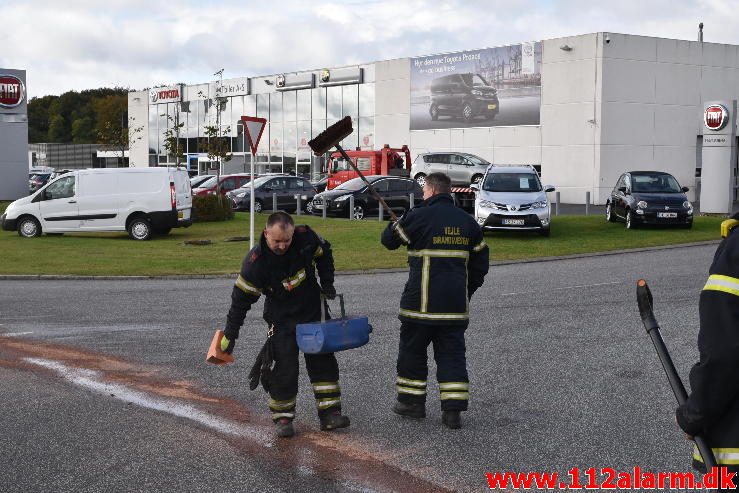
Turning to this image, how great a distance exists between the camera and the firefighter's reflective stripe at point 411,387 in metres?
7.07

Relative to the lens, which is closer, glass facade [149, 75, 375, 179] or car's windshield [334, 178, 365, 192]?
car's windshield [334, 178, 365, 192]

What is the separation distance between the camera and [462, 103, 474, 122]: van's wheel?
4950 centimetres

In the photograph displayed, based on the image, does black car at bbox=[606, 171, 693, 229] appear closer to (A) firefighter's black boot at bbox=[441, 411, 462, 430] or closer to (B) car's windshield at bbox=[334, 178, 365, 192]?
(B) car's windshield at bbox=[334, 178, 365, 192]

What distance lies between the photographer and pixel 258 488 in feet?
18.1

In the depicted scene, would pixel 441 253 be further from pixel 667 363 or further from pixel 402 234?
pixel 667 363

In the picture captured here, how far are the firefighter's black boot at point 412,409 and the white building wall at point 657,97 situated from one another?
37453mm

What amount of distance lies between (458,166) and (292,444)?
1387 inches

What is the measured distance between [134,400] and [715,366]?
17.9 ft

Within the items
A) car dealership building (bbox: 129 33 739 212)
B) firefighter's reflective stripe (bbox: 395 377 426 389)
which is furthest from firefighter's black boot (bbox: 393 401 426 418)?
car dealership building (bbox: 129 33 739 212)

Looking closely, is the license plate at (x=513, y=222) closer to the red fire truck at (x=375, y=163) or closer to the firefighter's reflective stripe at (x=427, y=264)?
the firefighter's reflective stripe at (x=427, y=264)

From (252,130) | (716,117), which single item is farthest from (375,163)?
(252,130)

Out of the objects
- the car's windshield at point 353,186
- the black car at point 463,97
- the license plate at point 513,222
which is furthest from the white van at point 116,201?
the black car at point 463,97

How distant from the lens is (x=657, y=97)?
44.1 meters

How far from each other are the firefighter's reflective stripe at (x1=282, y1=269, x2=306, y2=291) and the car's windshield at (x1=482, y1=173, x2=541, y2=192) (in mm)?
17884
